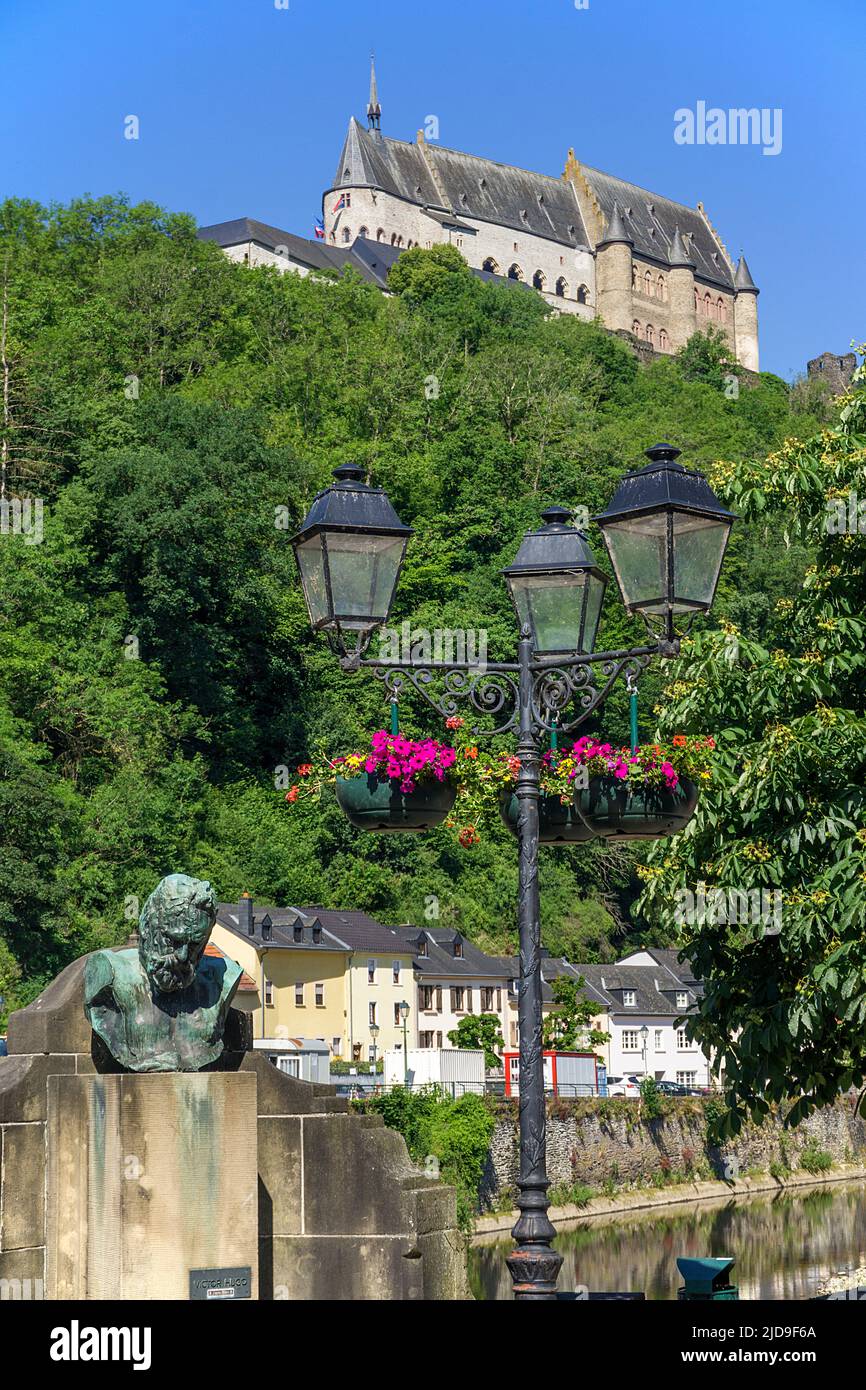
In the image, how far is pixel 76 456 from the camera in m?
62.1

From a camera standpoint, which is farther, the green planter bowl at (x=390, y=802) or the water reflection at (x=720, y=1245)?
the water reflection at (x=720, y=1245)

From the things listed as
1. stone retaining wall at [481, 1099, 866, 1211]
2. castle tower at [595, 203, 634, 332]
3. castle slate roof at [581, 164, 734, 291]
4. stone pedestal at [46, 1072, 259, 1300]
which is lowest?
stone pedestal at [46, 1072, 259, 1300]

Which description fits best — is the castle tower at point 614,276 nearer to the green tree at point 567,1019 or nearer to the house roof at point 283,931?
the green tree at point 567,1019

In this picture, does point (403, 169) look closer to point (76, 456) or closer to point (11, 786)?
point (76, 456)

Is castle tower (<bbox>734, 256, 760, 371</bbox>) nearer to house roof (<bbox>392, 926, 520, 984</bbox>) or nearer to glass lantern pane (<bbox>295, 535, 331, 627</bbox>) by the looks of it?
house roof (<bbox>392, 926, 520, 984</bbox>)

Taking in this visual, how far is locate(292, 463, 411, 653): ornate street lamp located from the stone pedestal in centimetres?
271

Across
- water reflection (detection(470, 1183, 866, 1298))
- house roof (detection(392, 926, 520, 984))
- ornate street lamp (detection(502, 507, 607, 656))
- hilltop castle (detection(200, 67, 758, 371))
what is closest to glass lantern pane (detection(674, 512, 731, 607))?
ornate street lamp (detection(502, 507, 607, 656))

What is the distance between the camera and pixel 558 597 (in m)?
10.1

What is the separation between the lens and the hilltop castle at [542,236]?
142 meters

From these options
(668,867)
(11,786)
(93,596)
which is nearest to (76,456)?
(93,596)

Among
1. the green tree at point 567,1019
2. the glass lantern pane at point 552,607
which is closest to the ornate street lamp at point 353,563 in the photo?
the glass lantern pane at point 552,607

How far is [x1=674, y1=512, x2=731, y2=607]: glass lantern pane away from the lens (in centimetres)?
944

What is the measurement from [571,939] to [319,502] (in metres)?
56.1

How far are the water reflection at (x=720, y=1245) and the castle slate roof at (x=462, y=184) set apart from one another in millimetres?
106412
